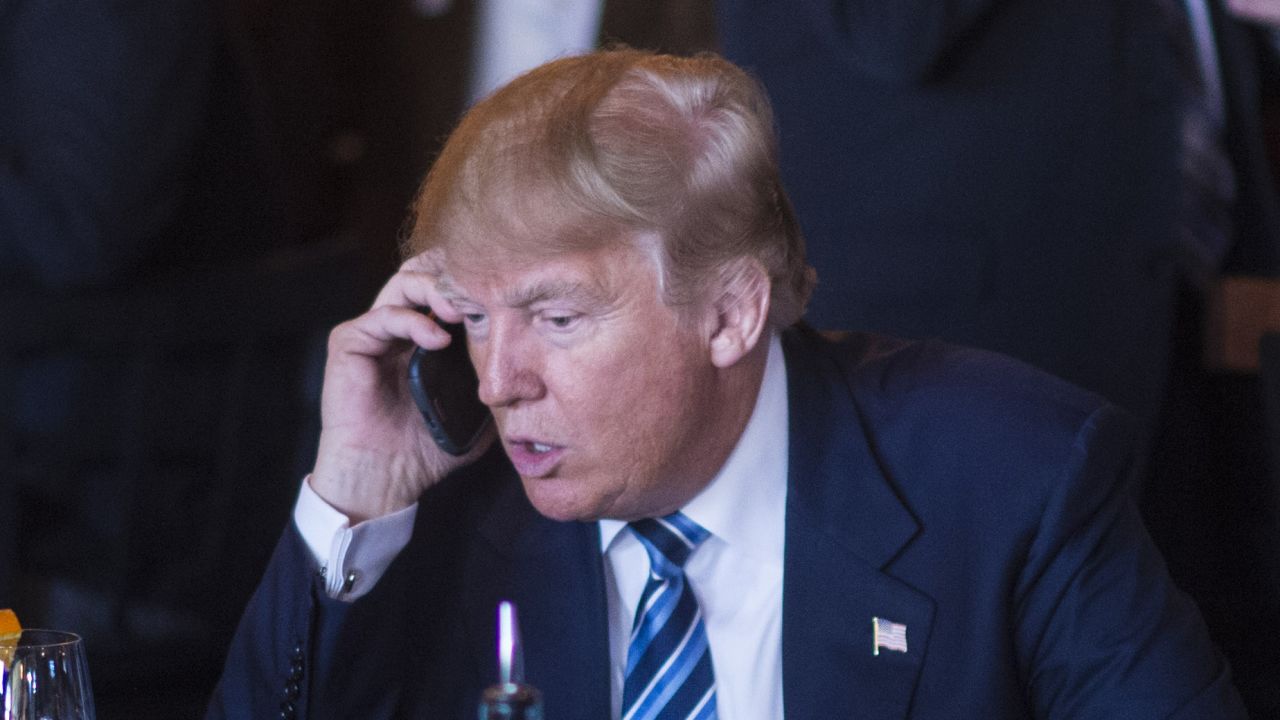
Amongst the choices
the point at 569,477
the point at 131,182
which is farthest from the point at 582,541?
the point at 131,182

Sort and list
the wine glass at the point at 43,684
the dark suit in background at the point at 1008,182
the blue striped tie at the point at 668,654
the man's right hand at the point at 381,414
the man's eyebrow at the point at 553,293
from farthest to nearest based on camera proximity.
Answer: the dark suit in background at the point at 1008,182
the man's right hand at the point at 381,414
the blue striped tie at the point at 668,654
the man's eyebrow at the point at 553,293
the wine glass at the point at 43,684

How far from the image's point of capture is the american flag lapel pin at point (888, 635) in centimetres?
158

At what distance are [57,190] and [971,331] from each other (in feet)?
4.89

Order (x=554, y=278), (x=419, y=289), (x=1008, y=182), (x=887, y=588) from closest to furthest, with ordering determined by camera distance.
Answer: (x=554, y=278)
(x=887, y=588)
(x=419, y=289)
(x=1008, y=182)

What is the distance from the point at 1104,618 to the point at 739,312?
0.47m

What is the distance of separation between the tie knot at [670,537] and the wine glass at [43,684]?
0.65 m

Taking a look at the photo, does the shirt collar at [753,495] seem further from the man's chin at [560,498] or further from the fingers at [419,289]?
the fingers at [419,289]

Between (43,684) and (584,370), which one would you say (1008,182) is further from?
(43,684)

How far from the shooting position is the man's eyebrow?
4.87ft

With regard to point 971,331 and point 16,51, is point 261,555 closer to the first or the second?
point 16,51

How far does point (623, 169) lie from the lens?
4.89 ft

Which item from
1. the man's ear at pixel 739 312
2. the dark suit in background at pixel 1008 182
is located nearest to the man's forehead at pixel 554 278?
the man's ear at pixel 739 312

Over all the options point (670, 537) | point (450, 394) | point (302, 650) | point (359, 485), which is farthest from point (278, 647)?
point (670, 537)

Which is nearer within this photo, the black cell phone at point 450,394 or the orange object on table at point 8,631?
the orange object on table at point 8,631
